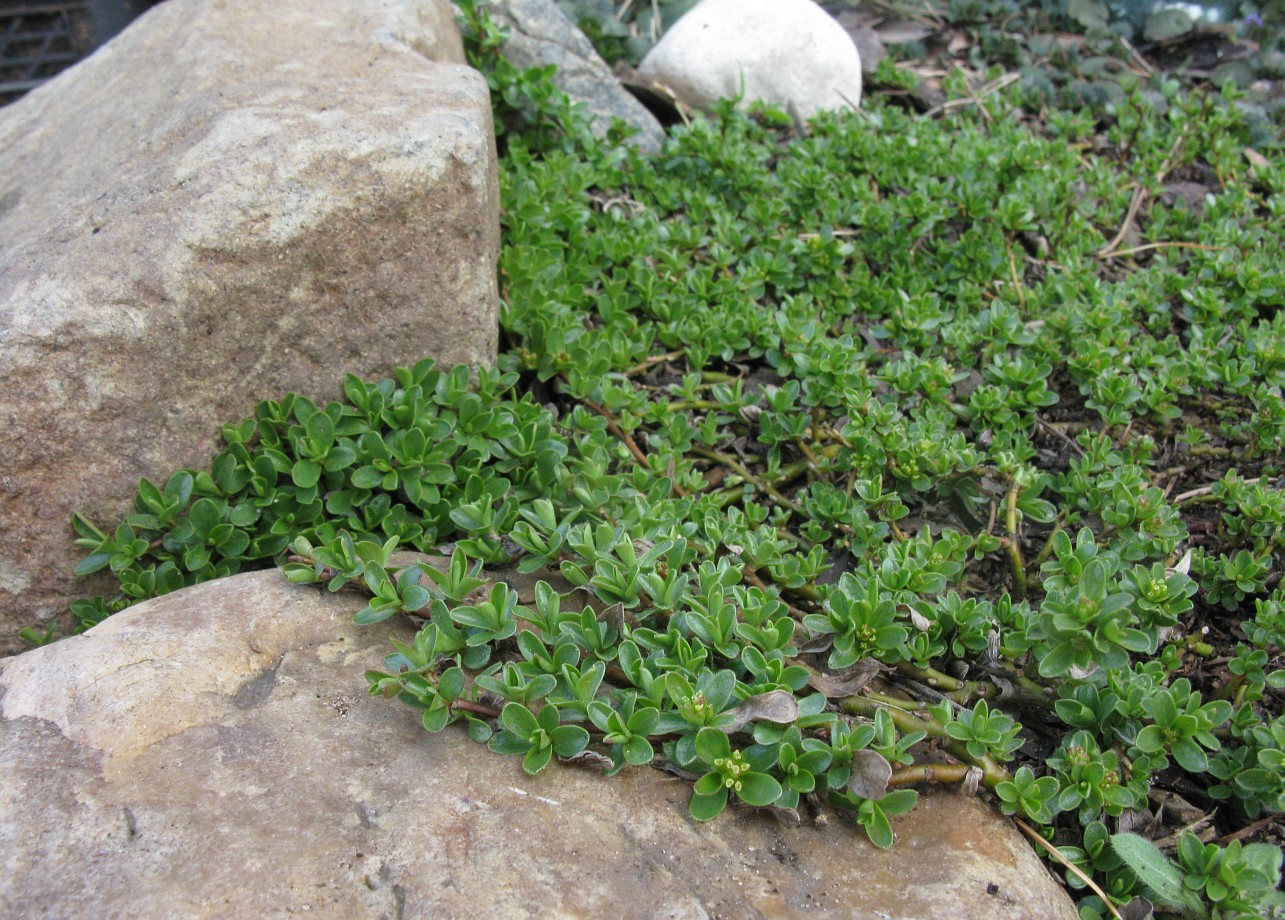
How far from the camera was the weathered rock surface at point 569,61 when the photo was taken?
15.4 feet

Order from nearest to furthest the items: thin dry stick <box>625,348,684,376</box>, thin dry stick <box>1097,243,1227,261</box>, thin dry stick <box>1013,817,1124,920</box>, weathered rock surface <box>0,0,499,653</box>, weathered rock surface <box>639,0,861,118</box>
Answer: thin dry stick <box>1013,817,1124,920</box>, weathered rock surface <box>0,0,499,653</box>, thin dry stick <box>625,348,684,376</box>, thin dry stick <box>1097,243,1227,261</box>, weathered rock surface <box>639,0,861,118</box>

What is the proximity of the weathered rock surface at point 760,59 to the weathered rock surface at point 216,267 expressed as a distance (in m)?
1.96

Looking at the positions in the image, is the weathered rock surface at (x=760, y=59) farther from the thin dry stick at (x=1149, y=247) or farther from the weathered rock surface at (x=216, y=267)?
the weathered rock surface at (x=216, y=267)

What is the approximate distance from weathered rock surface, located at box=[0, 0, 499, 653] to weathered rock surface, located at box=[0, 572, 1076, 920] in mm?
606

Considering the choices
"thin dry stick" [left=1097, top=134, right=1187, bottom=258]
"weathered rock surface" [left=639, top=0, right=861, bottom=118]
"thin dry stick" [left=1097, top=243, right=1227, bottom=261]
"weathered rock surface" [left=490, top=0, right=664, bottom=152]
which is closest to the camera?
"thin dry stick" [left=1097, top=243, right=1227, bottom=261]

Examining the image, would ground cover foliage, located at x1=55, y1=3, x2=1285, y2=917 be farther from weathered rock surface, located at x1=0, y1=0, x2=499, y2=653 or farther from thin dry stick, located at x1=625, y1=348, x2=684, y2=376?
weathered rock surface, located at x1=0, y1=0, x2=499, y2=653

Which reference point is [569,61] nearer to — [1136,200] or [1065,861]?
[1136,200]

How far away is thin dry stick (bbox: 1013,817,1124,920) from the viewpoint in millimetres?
2016

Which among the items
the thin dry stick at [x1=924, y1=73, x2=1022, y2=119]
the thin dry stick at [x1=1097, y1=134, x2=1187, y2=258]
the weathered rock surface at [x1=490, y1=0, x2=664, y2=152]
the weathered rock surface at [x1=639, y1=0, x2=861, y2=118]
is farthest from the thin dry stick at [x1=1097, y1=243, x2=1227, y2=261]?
the weathered rock surface at [x1=490, y1=0, x2=664, y2=152]

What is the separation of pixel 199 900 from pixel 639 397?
1860mm

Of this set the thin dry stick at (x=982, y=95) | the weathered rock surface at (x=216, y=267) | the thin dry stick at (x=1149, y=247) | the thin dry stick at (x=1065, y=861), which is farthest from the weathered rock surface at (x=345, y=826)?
the thin dry stick at (x=982, y=95)

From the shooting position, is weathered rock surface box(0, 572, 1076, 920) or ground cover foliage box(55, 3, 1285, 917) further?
ground cover foliage box(55, 3, 1285, 917)

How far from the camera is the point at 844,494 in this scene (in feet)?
9.20

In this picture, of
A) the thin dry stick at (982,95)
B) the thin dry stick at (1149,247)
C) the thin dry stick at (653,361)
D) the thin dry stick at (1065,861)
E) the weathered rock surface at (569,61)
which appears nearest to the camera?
the thin dry stick at (1065,861)
